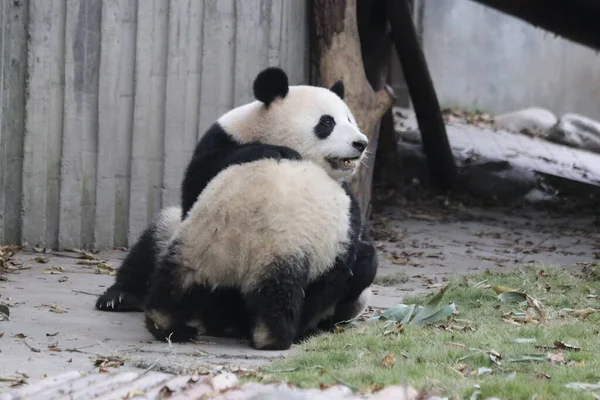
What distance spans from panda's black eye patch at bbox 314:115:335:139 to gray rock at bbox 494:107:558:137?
11.3 metres

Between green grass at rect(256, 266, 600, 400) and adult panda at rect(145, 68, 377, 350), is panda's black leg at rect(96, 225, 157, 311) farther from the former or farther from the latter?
green grass at rect(256, 266, 600, 400)

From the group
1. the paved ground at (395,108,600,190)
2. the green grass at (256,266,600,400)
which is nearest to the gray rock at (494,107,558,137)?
the paved ground at (395,108,600,190)

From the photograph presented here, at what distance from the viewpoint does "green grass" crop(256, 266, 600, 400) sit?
3684 millimetres

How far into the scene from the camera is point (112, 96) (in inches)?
323

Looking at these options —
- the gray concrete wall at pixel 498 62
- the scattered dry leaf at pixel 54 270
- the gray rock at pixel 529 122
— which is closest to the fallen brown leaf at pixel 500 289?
the scattered dry leaf at pixel 54 270

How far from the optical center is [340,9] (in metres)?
8.61

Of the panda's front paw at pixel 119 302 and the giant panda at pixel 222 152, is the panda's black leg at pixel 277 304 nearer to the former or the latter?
the giant panda at pixel 222 152

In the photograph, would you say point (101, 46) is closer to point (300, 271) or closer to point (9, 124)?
point (9, 124)

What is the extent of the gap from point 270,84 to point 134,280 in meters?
1.55

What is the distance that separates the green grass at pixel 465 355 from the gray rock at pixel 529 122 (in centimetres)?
1042

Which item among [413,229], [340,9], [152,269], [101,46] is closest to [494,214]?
[413,229]

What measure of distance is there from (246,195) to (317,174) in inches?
16.1

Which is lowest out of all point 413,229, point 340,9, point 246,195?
point 413,229

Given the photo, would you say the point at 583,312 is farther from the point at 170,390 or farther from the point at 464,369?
the point at 170,390
